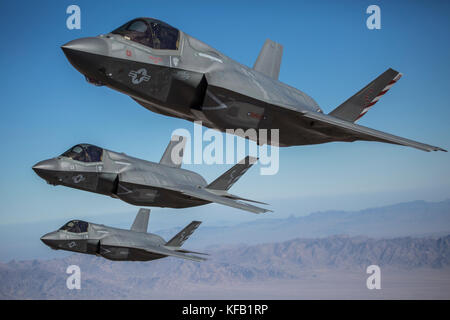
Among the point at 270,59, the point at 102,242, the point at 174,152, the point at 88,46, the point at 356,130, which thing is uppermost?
the point at 270,59

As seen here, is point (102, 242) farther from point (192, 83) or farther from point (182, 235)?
point (192, 83)

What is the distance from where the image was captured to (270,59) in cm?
2147

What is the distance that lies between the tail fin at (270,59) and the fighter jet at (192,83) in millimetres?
6235

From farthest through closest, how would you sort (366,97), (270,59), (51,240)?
1. (51,240)
2. (270,59)
3. (366,97)

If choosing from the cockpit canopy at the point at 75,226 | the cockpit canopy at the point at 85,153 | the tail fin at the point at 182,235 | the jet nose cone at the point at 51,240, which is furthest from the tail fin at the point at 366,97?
the jet nose cone at the point at 51,240

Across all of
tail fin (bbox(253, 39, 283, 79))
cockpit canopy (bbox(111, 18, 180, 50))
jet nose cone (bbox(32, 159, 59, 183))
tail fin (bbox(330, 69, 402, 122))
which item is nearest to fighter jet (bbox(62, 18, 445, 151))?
cockpit canopy (bbox(111, 18, 180, 50))

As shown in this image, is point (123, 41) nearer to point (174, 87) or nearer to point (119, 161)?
point (174, 87)

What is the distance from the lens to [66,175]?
2477 cm

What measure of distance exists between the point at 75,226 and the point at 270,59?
20.8 metres

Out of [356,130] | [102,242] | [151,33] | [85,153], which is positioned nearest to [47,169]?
[85,153]

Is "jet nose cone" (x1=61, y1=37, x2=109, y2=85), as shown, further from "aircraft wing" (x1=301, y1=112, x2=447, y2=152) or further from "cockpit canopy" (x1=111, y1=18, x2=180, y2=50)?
"aircraft wing" (x1=301, y1=112, x2=447, y2=152)

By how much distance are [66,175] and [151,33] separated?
14182 millimetres

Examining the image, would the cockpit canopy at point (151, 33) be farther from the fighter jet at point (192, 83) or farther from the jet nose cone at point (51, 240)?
the jet nose cone at point (51, 240)

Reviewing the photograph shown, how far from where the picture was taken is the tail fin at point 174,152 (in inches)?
1277
